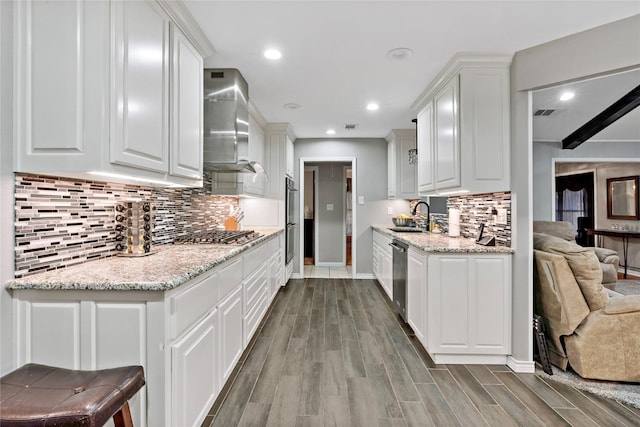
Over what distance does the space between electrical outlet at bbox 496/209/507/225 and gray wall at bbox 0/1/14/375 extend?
3116mm

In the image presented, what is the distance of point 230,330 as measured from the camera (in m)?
2.06

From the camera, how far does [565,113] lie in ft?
12.2

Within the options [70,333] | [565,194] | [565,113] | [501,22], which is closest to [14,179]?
[70,333]

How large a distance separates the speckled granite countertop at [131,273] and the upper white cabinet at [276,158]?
2597 millimetres

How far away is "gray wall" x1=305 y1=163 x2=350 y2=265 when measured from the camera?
268 inches

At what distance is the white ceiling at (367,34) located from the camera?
6.14 ft

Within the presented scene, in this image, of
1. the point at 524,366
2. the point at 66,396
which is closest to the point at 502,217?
the point at 524,366

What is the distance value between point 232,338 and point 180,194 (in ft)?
4.49

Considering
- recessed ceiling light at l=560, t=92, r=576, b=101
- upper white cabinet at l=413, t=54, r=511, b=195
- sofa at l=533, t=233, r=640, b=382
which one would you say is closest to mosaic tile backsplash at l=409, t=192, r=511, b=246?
upper white cabinet at l=413, t=54, r=511, b=195

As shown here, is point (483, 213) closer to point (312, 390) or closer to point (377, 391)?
point (377, 391)

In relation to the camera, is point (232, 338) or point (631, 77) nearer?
point (232, 338)

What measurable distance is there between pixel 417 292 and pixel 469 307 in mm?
448

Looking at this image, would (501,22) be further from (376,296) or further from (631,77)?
(376,296)

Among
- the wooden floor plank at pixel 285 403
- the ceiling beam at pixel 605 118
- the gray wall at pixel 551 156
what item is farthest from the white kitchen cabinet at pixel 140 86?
the gray wall at pixel 551 156
